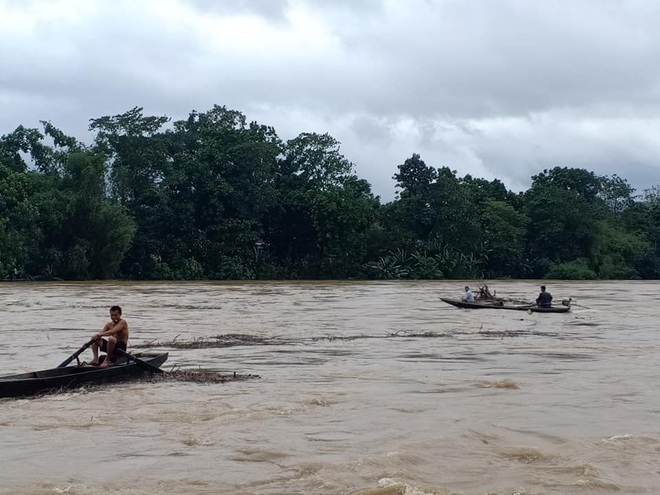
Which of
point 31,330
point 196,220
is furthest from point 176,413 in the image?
point 196,220

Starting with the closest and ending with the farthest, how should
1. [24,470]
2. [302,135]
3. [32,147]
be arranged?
[24,470]
[32,147]
[302,135]

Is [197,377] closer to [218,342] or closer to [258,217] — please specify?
[218,342]

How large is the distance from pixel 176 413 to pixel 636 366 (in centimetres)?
825

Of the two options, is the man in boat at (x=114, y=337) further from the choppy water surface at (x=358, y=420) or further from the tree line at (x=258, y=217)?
the tree line at (x=258, y=217)

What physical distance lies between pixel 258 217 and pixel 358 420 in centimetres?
4277

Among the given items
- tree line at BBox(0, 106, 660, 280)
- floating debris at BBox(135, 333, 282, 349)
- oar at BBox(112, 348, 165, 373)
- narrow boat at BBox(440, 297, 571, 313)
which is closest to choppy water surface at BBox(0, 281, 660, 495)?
oar at BBox(112, 348, 165, 373)

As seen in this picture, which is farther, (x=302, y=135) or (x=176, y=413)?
(x=302, y=135)

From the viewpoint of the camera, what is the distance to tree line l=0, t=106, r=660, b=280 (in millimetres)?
47031

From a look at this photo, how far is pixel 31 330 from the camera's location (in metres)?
20.5

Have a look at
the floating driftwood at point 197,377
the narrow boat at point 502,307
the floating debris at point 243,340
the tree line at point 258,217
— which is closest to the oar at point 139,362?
the floating driftwood at point 197,377

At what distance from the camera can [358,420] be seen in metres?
10.2

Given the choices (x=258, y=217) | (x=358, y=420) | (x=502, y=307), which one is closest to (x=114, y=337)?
(x=358, y=420)

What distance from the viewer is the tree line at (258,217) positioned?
47.0 meters

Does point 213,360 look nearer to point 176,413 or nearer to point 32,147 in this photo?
point 176,413
